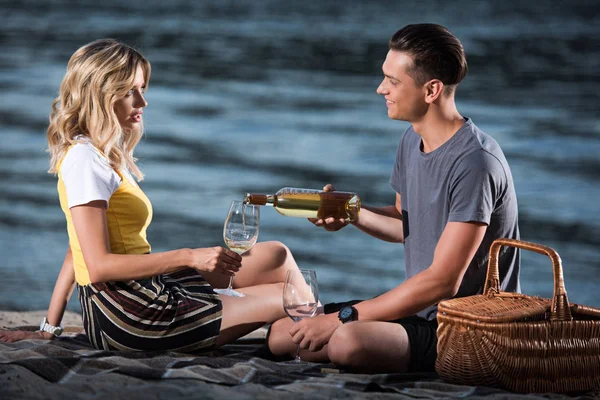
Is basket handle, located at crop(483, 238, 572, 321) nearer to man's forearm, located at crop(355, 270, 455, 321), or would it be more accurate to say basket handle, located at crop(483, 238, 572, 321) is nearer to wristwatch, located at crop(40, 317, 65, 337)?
man's forearm, located at crop(355, 270, 455, 321)

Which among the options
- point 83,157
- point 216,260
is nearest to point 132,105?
point 83,157

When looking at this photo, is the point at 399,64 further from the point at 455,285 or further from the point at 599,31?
the point at 599,31

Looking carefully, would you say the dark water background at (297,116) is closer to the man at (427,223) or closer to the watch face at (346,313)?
the man at (427,223)

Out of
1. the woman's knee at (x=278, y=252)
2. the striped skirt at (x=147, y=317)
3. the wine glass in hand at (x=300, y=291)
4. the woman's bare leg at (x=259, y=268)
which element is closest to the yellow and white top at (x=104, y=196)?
the striped skirt at (x=147, y=317)

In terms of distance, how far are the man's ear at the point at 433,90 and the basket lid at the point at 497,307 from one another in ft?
2.23

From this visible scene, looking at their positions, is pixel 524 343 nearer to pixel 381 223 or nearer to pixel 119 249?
pixel 381 223

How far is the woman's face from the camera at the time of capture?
3.02m

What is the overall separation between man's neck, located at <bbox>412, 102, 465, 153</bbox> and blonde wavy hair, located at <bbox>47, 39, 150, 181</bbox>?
1020mm

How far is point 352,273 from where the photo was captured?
664 centimetres

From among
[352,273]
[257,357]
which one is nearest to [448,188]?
[257,357]

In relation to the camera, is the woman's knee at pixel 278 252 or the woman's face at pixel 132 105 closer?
the woman's face at pixel 132 105

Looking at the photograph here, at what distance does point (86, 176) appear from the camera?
9.19 ft

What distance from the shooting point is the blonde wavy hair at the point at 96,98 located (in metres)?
2.94

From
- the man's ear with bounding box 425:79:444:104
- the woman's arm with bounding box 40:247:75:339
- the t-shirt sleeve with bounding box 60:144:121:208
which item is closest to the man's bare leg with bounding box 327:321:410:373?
the man's ear with bounding box 425:79:444:104
